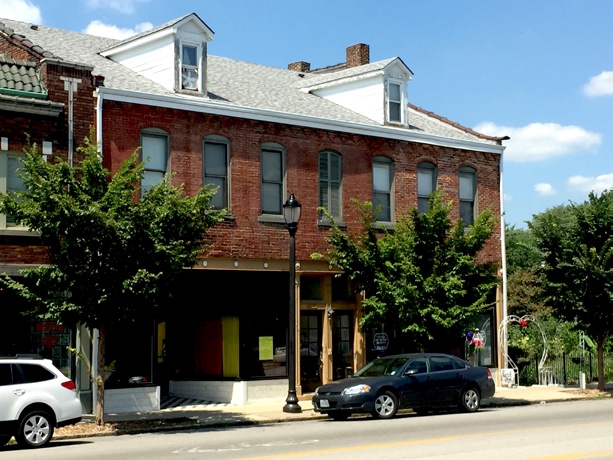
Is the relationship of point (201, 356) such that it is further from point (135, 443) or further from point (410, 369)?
point (135, 443)

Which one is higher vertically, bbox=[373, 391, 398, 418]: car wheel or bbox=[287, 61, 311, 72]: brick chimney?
bbox=[287, 61, 311, 72]: brick chimney

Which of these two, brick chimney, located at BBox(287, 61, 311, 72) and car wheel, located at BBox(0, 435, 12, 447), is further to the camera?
brick chimney, located at BBox(287, 61, 311, 72)

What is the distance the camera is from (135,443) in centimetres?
1714

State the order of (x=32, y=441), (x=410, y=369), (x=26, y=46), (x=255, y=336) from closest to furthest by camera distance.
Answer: (x=32, y=441) < (x=410, y=369) < (x=26, y=46) < (x=255, y=336)

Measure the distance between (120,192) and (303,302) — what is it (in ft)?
29.9

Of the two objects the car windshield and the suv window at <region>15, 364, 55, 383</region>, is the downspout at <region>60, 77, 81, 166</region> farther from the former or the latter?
the car windshield

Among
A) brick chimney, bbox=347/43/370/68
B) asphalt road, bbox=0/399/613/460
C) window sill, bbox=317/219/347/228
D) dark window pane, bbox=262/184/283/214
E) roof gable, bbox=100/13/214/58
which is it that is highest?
brick chimney, bbox=347/43/370/68

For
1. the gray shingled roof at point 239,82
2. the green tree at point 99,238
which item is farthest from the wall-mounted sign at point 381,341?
the green tree at point 99,238

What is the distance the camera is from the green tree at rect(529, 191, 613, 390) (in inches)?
1122

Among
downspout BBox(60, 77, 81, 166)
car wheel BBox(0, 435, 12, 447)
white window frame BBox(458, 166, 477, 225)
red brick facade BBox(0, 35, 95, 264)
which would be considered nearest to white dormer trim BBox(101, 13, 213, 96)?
red brick facade BBox(0, 35, 95, 264)

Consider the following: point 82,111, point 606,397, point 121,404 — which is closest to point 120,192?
point 82,111

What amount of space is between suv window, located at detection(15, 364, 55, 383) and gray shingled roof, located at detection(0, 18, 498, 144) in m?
9.24

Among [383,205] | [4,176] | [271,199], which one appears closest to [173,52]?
[271,199]

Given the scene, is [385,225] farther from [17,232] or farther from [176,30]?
[17,232]
